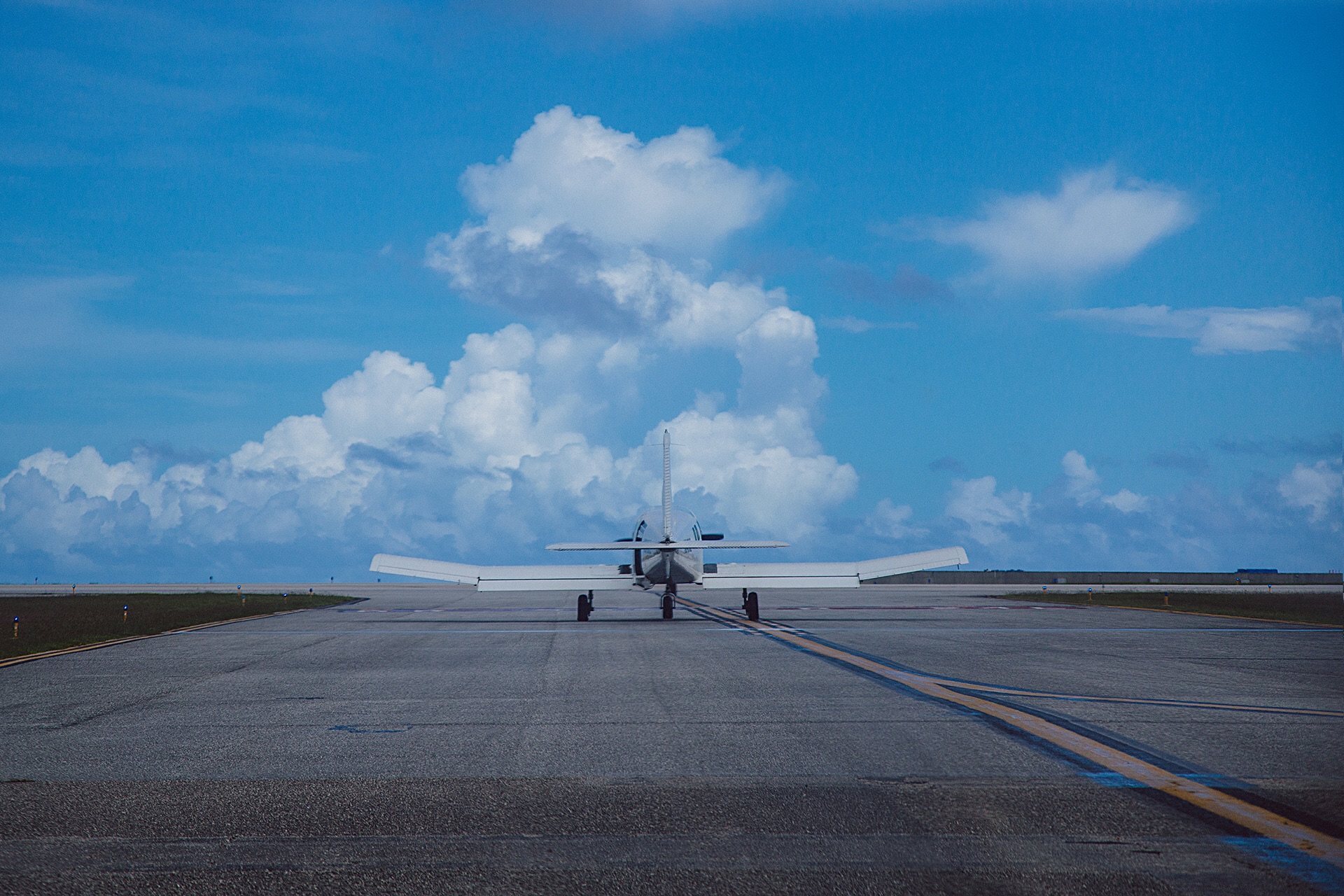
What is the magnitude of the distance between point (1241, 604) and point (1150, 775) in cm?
4492

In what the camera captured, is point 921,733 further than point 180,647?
No

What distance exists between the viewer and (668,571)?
32.9 metres

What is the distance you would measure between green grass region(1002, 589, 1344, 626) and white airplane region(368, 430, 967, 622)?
12224mm

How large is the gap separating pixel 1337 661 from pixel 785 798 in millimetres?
15648

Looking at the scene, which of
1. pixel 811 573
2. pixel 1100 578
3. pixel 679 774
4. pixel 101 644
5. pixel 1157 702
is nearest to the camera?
pixel 679 774

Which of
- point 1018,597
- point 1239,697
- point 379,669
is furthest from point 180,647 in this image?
point 1018,597

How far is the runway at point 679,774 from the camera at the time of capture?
592 cm

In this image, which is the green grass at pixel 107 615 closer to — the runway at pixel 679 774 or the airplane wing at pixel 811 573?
the runway at pixel 679 774

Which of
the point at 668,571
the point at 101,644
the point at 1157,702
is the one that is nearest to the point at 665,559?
the point at 668,571

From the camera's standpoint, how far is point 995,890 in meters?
5.44

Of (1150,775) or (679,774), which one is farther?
(679,774)

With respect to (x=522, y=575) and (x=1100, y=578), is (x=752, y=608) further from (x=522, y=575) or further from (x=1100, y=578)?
(x=1100, y=578)

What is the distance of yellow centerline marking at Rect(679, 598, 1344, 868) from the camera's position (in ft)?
20.7

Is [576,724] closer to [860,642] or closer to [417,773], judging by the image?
[417,773]
